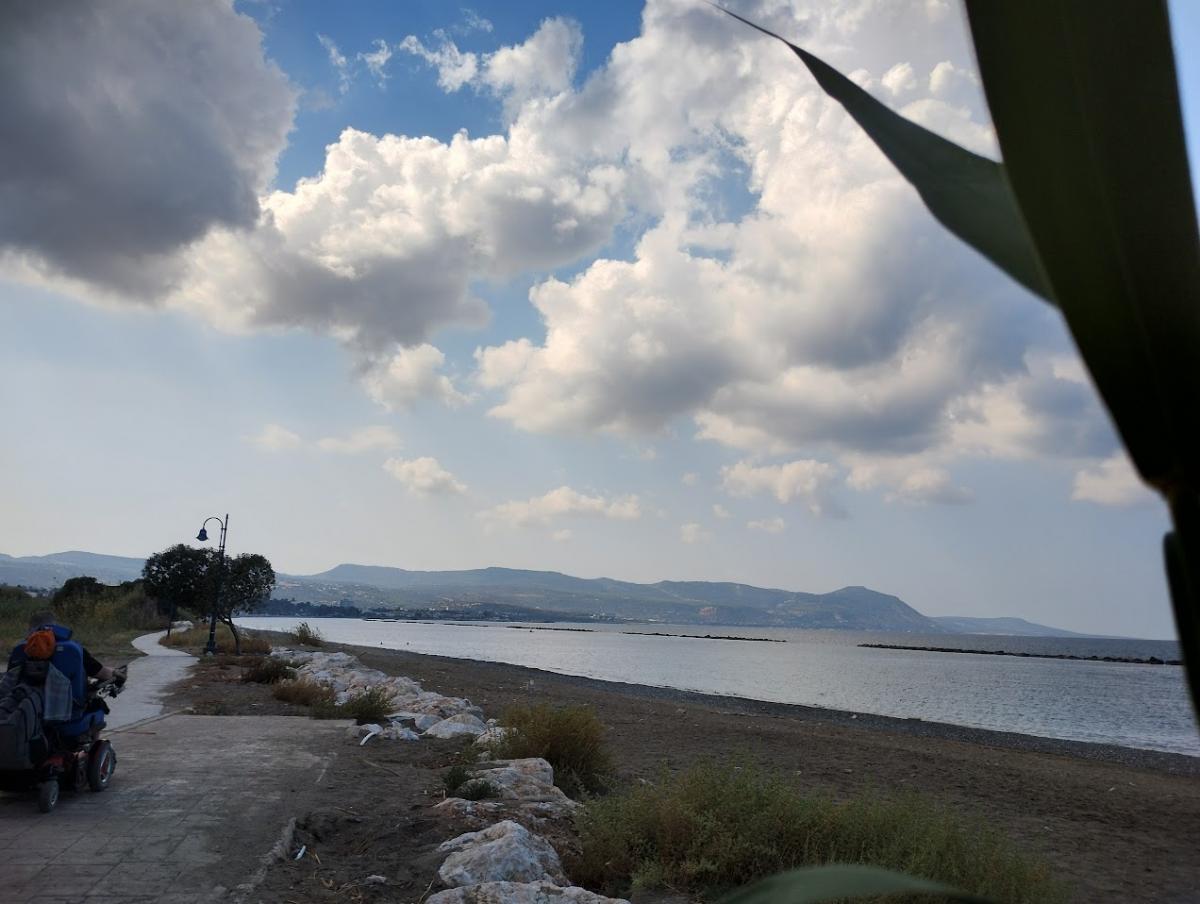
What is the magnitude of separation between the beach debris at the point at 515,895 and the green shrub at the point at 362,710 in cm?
745

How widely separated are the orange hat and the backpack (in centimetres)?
22

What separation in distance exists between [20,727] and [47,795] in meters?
0.52

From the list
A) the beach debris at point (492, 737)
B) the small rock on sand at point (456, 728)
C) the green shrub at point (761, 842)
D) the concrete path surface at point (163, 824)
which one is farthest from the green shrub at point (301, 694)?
the green shrub at point (761, 842)

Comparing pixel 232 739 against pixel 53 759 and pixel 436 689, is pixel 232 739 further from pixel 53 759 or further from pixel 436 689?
pixel 436 689

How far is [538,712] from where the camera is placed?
9844 mm

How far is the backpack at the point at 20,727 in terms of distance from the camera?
605cm

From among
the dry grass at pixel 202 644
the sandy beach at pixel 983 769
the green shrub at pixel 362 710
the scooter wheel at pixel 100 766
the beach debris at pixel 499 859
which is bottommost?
the sandy beach at pixel 983 769

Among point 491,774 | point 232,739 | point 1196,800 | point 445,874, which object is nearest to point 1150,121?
point 445,874

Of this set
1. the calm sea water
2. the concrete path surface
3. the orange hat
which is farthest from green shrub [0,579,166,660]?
the calm sea water

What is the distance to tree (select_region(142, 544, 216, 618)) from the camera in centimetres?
3394

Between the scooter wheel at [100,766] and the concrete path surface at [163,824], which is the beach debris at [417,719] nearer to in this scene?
the concrete path surface at [163,824]

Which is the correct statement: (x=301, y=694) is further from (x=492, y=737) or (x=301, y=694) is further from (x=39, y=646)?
(x=39, y=646)

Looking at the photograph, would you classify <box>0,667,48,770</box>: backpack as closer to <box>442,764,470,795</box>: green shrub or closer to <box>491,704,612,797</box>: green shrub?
<box>442,764,470,795</box>: green shrub

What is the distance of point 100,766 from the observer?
6.64 m
